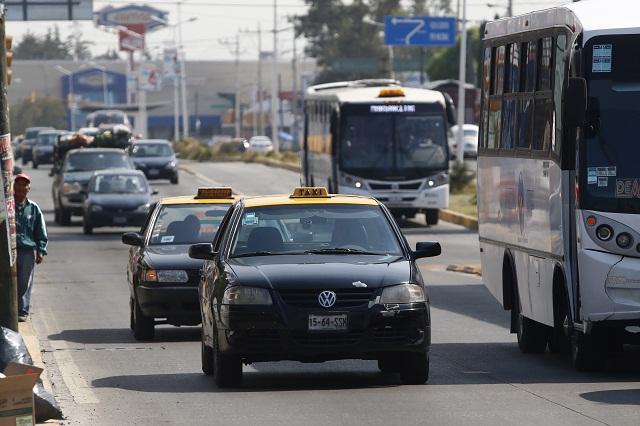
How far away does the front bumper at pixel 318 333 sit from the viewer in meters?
13.1

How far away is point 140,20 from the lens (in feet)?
487

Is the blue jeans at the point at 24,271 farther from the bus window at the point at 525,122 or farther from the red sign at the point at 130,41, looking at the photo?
the red sign at the point at 130,41

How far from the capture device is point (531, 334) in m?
16.5

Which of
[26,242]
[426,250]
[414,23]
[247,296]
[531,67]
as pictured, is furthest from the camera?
[414,23]

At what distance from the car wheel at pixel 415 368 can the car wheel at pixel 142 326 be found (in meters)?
5.25

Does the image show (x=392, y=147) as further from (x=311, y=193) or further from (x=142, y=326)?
(x=311, y=193)

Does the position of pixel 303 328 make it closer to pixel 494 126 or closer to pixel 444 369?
pixel 444 369

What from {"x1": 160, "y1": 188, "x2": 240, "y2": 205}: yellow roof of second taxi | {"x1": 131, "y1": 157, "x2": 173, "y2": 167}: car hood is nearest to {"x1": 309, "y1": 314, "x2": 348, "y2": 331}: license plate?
{"x1": 160, "y1": 188, "x2": 240, "y2": 205}: yellow roof of second taxi

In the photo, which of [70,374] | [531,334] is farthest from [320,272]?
[531,334]

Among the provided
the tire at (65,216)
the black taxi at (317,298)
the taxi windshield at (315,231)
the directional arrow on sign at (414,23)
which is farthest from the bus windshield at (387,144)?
the directional arrow on sign at (414,23)

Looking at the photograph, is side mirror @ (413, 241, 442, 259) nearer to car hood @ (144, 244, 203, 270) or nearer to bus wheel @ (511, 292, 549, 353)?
bus wheel @ (511, 292, 549, 353)

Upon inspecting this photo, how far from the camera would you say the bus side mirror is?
45.6 feet

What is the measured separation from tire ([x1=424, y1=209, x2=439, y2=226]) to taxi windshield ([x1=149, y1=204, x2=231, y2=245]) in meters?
21.6

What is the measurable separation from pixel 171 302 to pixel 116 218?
69.8 feet
